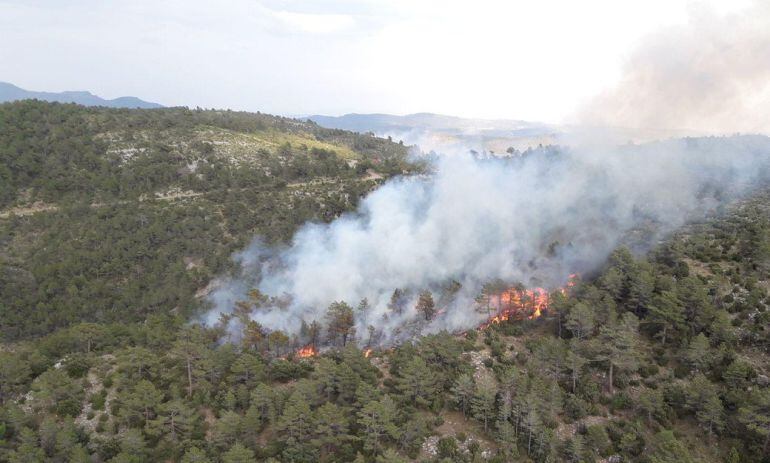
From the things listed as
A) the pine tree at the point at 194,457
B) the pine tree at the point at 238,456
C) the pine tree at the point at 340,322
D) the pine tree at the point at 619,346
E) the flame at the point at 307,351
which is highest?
the pine tree at the point at 619,346

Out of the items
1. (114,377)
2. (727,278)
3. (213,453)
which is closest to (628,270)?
(727,278)

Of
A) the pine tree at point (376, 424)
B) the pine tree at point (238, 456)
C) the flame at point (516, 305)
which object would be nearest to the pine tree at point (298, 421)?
the pine tree at point (238, 456)

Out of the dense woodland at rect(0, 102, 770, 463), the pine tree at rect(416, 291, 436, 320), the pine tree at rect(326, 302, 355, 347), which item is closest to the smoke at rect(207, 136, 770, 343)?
the pine tree at rect(416, 291, 436, 320)

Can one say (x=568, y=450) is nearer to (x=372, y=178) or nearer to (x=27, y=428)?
(x=27, y=428)

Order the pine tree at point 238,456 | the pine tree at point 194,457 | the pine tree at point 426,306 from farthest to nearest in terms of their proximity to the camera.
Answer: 1. the pine tree at point 426,306
2. the pine tree at point 194,457
3. the pine tree at point 238,456

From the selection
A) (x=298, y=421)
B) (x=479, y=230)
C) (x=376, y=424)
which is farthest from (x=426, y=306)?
(x=298, y=421)

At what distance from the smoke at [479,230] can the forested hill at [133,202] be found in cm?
1023

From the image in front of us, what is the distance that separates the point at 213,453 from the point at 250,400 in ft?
17.1

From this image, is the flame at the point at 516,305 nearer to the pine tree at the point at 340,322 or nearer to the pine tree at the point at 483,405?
the pine tree at the point at 483,405

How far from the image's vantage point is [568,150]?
77.6 m

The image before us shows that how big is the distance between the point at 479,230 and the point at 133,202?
65088 millimetres

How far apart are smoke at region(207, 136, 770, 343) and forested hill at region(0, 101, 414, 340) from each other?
1023 centimetres

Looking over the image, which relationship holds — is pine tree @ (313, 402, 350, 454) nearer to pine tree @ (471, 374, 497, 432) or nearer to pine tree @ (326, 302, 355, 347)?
pine tree @ (471, 374, 497, 432)

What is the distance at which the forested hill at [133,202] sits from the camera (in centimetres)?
6606
